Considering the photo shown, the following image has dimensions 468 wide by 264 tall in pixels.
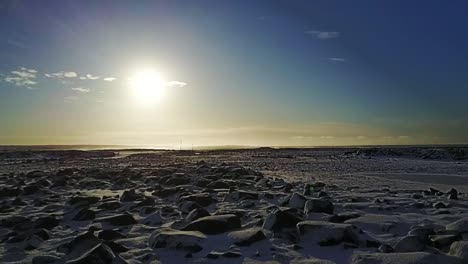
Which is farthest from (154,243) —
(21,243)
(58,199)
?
(58,199)

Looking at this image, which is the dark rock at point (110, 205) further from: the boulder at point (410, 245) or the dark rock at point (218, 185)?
the boulder at point (410, 245)

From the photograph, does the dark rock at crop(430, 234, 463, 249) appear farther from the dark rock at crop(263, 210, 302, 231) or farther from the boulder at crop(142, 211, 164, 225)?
the boulder at crop(142, 211, 164, 225)

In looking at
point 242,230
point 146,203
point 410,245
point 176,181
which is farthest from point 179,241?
point 176,181

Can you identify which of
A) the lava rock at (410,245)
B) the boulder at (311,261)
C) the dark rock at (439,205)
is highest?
the dark rock at (439,205)

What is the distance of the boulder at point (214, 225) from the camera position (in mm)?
6875

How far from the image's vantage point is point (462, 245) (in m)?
5.26

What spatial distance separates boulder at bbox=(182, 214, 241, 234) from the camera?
6.88 meters

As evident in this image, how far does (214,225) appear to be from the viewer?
6949 millimetres

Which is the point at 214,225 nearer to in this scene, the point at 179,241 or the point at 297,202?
the point at 179,241

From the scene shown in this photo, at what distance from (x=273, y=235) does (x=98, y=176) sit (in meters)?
14.2

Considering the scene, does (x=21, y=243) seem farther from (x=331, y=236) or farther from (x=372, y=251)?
(x=372, y=251)

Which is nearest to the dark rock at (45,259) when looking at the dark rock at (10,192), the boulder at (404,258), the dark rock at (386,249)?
the boulder at (404,258)

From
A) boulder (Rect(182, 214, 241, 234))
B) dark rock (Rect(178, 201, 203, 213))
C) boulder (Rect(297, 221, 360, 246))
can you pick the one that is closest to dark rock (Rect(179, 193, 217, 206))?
dark rock (Rect(178, 201, 203, 213))

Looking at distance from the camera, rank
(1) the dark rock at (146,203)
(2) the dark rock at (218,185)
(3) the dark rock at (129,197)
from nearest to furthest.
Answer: (1) the dark rock at (146,203) < (3) the dark rock at (129,197) < (2) the dark rock at (218,185)
